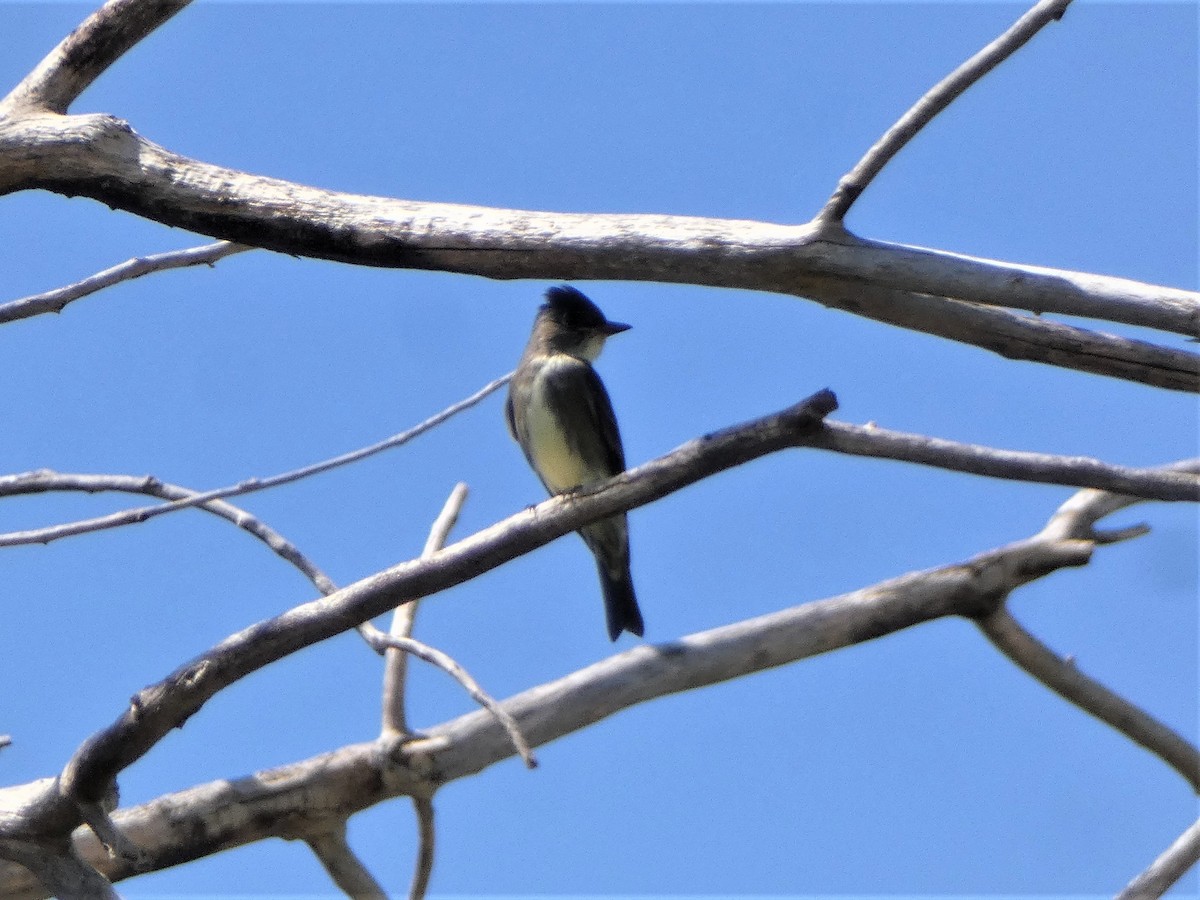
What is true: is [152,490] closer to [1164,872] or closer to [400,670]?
[400,670]

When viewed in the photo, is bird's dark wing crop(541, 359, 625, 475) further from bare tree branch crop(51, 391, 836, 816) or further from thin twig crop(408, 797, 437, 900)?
bare tree branch crop(51, 391, 836, 816)

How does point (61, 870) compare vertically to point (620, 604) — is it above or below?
below

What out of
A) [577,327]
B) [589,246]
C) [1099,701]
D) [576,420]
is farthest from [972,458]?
[577,327]

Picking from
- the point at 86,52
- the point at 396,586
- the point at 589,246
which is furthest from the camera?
the point at 86,52

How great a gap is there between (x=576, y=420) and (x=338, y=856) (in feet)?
6.98

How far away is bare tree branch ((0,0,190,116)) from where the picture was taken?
3635 millimetres

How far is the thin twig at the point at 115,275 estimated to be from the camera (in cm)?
358

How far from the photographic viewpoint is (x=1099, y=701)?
5590 millimetres

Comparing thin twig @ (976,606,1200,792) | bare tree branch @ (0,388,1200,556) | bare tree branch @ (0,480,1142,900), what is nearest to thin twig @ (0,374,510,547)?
bare tree branch @ (0,388,1200,556)

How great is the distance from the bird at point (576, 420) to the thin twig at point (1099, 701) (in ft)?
5.25

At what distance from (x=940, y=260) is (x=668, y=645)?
2.75 metres

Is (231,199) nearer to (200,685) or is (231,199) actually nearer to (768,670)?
(200,685)

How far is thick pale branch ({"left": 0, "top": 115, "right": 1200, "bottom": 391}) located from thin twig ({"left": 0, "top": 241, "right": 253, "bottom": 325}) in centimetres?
23

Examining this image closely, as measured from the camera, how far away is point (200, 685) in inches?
136
